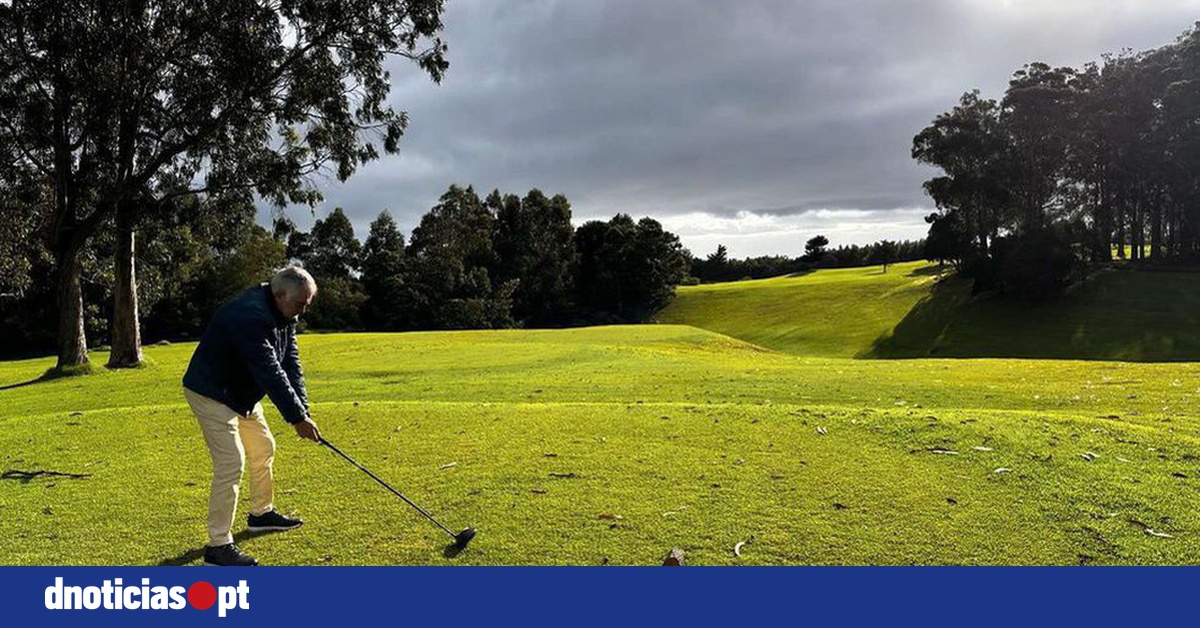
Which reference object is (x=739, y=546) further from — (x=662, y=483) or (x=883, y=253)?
(x=883, y=253)

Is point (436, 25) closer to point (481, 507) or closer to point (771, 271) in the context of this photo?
point (481, 507)

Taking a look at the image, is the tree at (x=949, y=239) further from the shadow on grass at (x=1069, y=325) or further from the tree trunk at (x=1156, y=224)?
the tree trunk at (x=1156, y=224)

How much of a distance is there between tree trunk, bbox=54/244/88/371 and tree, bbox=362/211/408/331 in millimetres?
49368

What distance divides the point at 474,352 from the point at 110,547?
73.5 feet

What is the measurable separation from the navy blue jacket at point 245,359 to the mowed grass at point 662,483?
44.6 inches

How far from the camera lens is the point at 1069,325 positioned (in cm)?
4881

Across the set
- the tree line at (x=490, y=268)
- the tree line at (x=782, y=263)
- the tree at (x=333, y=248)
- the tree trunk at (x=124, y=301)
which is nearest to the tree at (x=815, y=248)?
the tree line at (x=782, y=263)

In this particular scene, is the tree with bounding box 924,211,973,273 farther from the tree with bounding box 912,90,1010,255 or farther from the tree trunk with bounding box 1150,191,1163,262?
the tree trunk with bounding box 1150,191,1163,262

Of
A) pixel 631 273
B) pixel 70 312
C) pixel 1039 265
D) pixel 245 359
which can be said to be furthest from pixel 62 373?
pixel 631 273

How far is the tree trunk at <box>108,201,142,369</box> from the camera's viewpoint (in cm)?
2453

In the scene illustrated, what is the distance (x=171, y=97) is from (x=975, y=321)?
164 ft

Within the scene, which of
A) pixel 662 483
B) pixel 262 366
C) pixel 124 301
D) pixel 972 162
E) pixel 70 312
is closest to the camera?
pixel 262 366
